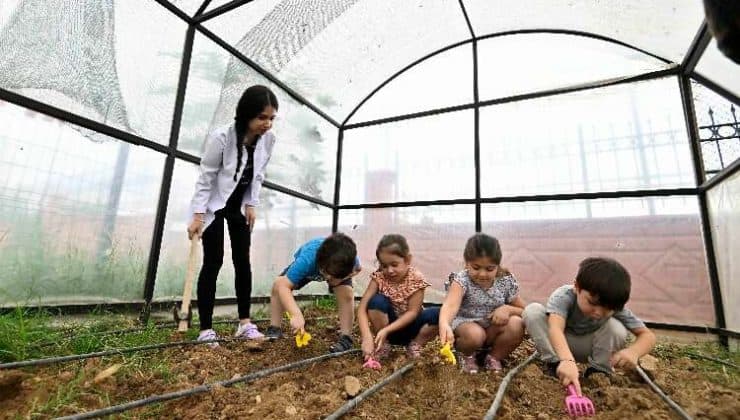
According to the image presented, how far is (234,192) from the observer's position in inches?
85.0

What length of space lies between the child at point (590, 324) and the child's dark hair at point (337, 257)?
871 millimetres

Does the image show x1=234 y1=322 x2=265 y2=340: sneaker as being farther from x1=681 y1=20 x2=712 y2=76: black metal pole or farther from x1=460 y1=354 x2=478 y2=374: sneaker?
x1=681 y1=20 x2=712 y2=76: black metal pole

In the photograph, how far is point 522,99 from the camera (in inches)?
148

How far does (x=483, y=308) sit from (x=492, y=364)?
10.4 inches

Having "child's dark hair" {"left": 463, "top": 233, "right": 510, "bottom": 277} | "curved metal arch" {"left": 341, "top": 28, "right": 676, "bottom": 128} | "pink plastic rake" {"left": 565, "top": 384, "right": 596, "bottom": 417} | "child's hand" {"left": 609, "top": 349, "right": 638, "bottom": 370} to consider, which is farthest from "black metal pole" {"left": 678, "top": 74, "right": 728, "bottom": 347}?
"pink plastic rake" {"left": 565, "top": 384, "right": 596, "bottom": 417}

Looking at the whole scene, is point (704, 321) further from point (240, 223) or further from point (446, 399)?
point (240, 223)

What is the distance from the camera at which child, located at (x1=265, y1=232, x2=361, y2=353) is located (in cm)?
183

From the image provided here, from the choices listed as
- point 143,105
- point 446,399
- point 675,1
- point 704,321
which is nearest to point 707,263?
point 704,321

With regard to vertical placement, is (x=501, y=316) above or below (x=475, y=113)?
below

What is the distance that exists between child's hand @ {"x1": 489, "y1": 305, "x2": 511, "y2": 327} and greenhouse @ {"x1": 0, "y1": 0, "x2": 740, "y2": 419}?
173 mm

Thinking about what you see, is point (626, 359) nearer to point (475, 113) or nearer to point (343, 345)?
point (343, 345)

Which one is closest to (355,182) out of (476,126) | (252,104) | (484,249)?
(476,126)

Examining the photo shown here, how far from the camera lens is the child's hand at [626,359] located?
1456 millimetres

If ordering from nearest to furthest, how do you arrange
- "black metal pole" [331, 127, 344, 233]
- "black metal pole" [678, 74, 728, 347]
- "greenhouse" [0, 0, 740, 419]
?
"greenhouse" [0, 0, 740, 419] → "black metal pole" [678, 74, 728, 347] → "black metal pole" [331, 127, 344, 233]
